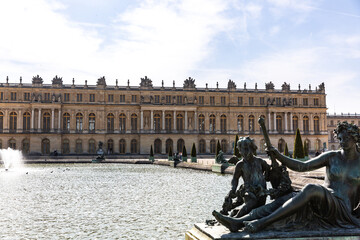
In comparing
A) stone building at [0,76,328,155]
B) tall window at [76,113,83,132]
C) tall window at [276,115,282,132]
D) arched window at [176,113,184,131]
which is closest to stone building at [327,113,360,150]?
stone building at [0,76,328,155]

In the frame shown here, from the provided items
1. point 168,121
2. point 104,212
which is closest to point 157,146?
point 168,121

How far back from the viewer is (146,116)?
58.0 metres

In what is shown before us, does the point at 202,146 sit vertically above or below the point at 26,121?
below

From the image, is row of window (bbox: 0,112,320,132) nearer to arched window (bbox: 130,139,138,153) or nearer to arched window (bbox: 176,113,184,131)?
arched window (bbox: 176,113,184,131)

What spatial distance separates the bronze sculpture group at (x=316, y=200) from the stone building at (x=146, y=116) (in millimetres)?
52315

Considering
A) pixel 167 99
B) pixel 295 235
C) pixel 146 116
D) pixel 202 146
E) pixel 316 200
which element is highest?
pixel 167 99

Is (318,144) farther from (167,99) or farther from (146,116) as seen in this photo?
(146,116)

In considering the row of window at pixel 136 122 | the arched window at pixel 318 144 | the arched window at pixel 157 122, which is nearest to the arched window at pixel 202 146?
the row of window at pixel 136 122

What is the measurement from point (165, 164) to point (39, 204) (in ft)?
86.7

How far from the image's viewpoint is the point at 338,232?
15.0ft

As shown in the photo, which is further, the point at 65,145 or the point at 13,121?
the point at 65,145

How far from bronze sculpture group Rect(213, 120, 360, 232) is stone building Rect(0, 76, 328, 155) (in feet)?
172

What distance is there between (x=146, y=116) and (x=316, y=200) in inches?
2121

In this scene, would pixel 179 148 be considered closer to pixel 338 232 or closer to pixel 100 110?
pixel 100 110
